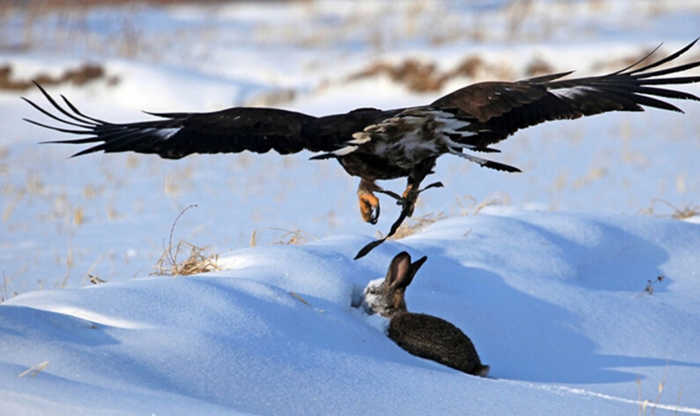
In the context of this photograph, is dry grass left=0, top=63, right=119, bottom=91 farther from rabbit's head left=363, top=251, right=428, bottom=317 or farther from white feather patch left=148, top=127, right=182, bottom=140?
rabbit's head left=363, top=251, right=428, bottom=317

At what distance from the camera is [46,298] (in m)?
3.43

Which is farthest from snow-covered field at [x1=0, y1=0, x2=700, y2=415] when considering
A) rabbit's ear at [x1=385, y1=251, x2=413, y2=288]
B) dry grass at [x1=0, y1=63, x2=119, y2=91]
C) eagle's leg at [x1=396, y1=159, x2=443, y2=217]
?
dry grass at [x1=0, y1=63, x2=119, y2=91]

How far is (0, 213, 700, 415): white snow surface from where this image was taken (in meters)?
2.91

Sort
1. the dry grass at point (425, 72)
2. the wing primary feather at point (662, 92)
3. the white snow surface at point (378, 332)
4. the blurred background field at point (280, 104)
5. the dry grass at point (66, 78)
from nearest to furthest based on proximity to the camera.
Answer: the white snow surface at point (378, 332)
the wing primary feather at point (662, 92)
the blurred background field at point (280, 104)
the dry grass at point (425, 72)
the dry grass at point (66, 78)

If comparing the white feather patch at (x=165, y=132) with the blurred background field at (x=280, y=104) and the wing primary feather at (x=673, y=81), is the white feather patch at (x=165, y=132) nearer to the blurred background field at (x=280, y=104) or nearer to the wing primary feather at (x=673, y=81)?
the blurred background field at (x=280, y=104)

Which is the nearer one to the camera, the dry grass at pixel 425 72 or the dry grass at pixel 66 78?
the dry grass at pixel 425 72

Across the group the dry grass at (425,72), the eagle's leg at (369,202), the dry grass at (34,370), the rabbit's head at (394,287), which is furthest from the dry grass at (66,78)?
the dry grass at (34,370)

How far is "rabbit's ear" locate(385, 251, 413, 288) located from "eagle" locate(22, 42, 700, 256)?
192 millimetres

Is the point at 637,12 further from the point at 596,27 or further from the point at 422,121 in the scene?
the point at 422,121

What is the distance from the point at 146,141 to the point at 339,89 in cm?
1192

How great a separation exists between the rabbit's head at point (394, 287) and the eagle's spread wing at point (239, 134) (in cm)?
59

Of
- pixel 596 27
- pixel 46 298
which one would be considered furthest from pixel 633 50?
pixel 46 298

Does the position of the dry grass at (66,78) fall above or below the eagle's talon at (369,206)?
above

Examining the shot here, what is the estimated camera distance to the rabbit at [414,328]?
3.64 meters
